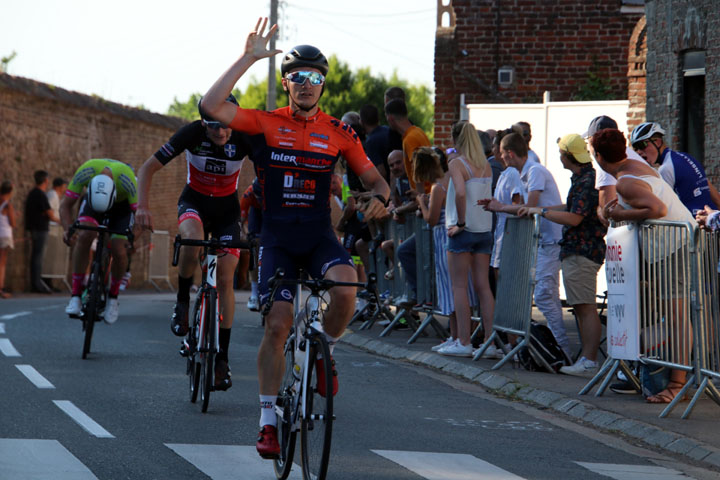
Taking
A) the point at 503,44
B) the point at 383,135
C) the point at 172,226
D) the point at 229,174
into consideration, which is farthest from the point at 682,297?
the point at 172,226

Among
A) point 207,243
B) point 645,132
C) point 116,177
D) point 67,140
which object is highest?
point 67,140

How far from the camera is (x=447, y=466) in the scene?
6.91 metres

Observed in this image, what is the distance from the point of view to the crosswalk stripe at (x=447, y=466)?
261 inches

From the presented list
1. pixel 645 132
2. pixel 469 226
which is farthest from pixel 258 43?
pixel 469 226

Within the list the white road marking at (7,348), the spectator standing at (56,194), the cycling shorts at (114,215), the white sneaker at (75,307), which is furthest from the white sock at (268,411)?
the spectator standing at (56,194)

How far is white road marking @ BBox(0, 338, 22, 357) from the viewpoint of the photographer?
1197cm

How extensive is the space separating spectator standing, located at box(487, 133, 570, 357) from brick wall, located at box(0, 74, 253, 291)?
18340 millimetres

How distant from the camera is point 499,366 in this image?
11.3 meters

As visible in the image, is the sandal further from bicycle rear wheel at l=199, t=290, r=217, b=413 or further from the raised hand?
the raised hand

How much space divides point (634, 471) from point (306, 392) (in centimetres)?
205

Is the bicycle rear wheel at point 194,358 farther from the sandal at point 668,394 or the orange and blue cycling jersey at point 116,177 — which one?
the orange and blue cycling jersey at point 116,177

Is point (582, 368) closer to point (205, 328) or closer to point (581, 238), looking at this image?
point (581, 238)

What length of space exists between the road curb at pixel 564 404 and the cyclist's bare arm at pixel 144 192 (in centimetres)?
330

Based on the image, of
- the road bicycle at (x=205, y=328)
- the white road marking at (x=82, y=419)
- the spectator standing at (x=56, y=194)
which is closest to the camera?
the white road marking at (x=82, y=419)
